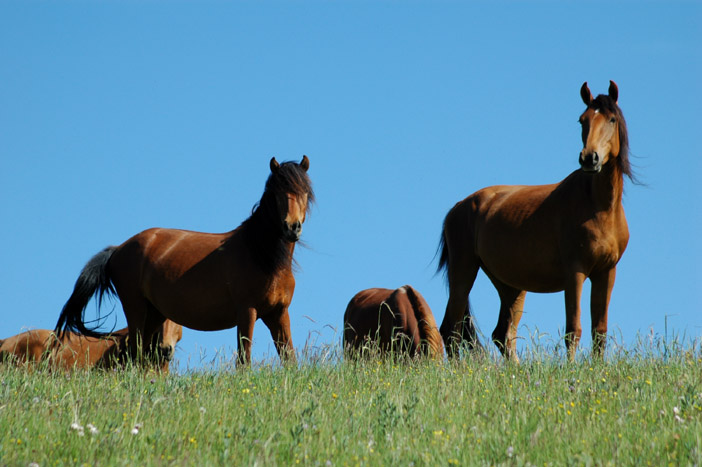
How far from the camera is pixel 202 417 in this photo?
512cm

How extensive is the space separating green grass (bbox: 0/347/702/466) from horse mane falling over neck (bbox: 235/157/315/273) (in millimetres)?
2606

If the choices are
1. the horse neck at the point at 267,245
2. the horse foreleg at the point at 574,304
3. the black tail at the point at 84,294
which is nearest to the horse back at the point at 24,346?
the black tail at the point at 84,294

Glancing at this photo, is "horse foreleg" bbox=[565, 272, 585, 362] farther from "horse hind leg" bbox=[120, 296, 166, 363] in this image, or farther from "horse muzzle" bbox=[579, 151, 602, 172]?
"horse hind leg" bbox=[120, 296, 166, 363]

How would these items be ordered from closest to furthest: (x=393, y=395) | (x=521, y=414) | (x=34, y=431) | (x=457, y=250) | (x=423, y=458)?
(x=423, y=458), (x=34, y=431), (x=521, y=414), (x=393, y=395), (x=457, y=250)

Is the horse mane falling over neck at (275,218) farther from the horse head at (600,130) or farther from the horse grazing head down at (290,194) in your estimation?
the horse head at (600,130)

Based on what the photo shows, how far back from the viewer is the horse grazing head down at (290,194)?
9.29 meters

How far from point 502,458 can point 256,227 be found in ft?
19.6

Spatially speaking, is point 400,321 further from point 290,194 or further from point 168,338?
point 290,194

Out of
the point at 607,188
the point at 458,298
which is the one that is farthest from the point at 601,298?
the point at 458,298

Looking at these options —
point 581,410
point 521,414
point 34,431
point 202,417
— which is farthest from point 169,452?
point 581,410

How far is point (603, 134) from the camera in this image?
8672mm

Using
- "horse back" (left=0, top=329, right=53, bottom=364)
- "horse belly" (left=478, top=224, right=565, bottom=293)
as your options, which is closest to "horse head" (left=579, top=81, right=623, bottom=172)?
"horse belly" (left=478, top=224, right=565, bottom=293)

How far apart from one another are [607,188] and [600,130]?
2.22 ft

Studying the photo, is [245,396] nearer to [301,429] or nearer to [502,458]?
[301,429]
